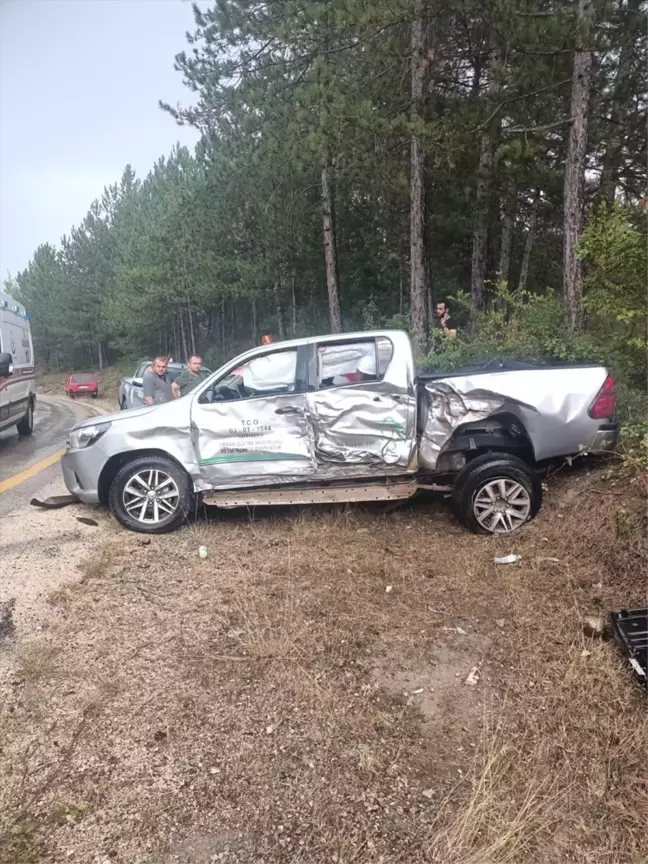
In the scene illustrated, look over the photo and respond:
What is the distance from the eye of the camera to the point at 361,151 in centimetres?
1127

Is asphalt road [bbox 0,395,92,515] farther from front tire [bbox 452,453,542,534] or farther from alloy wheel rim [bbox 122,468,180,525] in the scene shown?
front tire [bbox 452,453,542,534]

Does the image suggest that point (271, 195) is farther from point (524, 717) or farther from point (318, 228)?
point (524, 717)

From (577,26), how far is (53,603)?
368 inches

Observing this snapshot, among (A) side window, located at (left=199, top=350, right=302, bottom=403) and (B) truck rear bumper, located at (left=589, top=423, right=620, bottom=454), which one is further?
(A) side window, located at (left=199, top=350, right=302, bottom=403)

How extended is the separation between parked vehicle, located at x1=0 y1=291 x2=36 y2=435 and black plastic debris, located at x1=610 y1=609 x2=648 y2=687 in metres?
8.58

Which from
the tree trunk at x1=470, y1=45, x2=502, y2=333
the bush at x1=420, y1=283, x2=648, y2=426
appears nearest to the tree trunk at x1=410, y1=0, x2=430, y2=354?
the tree trunk at x1=470, y1=45, x2=502, y2=333

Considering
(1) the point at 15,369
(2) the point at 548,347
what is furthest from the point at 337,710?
(1) the point at 15,369

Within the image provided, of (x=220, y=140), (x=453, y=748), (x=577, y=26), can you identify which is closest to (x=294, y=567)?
(x=453, y=748)

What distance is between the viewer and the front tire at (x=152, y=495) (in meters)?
5.52

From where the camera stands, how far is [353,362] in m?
5.48

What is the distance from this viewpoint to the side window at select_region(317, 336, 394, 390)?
17.8 feet

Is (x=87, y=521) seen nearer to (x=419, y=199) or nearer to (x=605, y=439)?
(x=605, y=439)

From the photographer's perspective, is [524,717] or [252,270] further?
[252,270]

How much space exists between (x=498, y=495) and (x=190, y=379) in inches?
232
